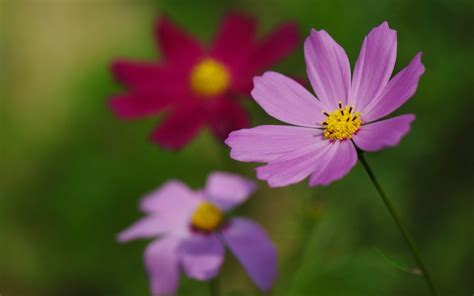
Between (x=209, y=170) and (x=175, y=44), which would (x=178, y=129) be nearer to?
(x=175, y=44)

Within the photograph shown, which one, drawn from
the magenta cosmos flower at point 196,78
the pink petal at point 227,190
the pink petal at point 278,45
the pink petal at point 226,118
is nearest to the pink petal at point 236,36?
the magenta cosmos flower at point 196,78

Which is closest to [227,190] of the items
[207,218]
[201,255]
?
[207,218]

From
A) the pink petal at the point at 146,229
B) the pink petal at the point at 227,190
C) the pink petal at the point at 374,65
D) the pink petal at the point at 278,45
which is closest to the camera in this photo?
the pink petal at the point at 374,65

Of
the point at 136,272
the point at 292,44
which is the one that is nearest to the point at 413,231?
the point at 292,44

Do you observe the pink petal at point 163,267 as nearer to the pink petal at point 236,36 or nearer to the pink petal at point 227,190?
the pink petal at point 227,190

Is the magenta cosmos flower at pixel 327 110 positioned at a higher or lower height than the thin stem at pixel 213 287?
higher

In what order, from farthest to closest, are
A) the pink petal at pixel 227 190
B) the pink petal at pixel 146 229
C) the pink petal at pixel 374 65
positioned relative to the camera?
the pink petal at pixel 227 190 < the pink petal at pixel 146 229 < the pink petal at pixel 374 65
